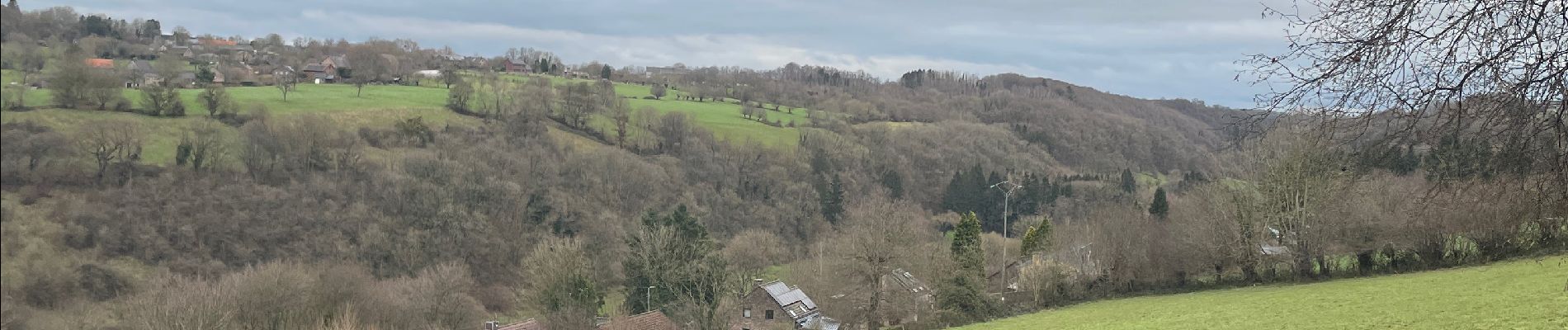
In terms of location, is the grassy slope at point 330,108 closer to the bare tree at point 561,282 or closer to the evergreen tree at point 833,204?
the bare tree at point 561,282

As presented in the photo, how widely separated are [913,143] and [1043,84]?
9888cm

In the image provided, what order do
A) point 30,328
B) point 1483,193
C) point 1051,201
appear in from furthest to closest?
point 1051,201 < point 30,328 < point 1483,193

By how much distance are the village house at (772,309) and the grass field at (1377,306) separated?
14727mm

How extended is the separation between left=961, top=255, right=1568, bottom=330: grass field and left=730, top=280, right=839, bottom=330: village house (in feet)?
48.3

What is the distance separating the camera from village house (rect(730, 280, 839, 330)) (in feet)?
139

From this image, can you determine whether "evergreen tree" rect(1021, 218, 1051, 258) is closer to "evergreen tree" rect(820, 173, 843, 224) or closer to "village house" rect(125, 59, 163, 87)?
"evergreen tree" rect(820, 173, 843, 224)

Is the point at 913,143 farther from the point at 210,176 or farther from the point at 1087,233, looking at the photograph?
the point at 210,176

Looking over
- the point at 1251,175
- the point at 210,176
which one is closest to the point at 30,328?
the point at 1251,175

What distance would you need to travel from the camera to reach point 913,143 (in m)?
106

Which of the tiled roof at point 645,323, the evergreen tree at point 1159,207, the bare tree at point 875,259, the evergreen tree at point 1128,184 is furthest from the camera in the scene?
the evergreen tree at point 1128,184

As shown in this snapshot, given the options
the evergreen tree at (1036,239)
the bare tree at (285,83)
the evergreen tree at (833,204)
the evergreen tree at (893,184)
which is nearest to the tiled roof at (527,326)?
the evergreen tree at (1036,239)

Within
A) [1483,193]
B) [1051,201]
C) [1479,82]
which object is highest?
[1479,82]

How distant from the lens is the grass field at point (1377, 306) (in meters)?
13.5

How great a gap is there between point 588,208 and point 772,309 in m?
26.7
